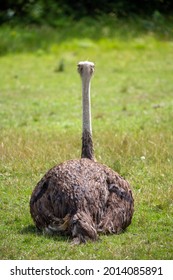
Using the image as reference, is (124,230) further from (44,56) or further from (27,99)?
(44,56)

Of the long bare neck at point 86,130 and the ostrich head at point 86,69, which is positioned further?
the ostrich head at point 86,69

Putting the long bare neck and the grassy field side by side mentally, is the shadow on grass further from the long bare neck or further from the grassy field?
the long bare neck

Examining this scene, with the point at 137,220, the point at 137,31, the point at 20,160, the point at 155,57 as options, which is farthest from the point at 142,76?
the point at 137,220

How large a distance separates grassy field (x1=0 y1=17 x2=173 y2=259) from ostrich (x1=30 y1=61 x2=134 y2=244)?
0.13 metres

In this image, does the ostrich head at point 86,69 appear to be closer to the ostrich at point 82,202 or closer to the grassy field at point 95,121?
the ostrich at point 82,202

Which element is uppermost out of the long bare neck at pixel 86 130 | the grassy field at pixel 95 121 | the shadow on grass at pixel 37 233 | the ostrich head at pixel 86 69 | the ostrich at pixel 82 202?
the ostrich head at pixel 86 69

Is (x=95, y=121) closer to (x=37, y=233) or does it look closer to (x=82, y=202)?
(x=37, y=233)

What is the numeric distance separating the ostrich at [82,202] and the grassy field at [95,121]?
130 mm

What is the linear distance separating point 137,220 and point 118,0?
1912 centimetres

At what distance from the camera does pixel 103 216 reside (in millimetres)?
8398

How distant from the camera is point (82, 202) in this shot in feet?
27.0

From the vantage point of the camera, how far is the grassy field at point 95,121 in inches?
334

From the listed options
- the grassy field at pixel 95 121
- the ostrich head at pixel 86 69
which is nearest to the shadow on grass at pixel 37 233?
the grassy field at pixel 95 121

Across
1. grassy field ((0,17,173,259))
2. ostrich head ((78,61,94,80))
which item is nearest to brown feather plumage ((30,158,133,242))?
grassy field ((0,17,173,259))
